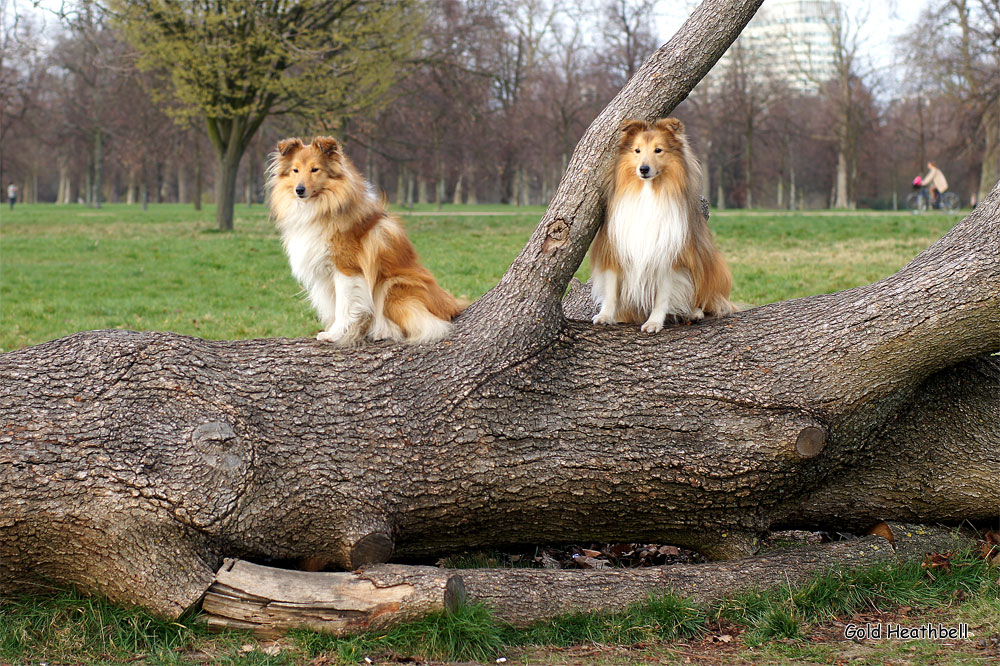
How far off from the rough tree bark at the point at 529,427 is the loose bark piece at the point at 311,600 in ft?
0.41

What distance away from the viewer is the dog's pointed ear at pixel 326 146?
508 cm

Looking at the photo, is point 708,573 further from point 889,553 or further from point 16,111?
point 16,111

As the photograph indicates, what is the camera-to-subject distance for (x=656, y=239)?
480cm

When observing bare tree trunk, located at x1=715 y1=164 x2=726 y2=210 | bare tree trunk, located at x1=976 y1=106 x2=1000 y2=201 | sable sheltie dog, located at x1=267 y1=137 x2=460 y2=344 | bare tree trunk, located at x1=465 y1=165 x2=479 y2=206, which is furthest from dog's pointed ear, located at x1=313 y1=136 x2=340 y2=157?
bare tree trunk, located at x1=715 y1=164 x2=726 y2=210

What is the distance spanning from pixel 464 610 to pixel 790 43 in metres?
56.4

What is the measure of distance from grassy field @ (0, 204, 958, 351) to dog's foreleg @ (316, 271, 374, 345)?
4.21 m

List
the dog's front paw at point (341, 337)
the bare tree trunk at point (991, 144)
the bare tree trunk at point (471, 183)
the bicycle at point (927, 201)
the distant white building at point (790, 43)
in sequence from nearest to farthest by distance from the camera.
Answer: the dog's front paw at point (341, 337)
the bare tree trunk at point (991, 144)
the bicycle at point (927, 201)
the bare tree trunk at point (471, 183)
the distant white building at point (790, 43)

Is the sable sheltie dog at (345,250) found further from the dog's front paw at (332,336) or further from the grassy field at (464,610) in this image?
the grassy field at (464,610)

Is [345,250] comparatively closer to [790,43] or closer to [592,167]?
[592,167]

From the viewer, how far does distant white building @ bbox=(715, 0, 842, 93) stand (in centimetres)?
5103

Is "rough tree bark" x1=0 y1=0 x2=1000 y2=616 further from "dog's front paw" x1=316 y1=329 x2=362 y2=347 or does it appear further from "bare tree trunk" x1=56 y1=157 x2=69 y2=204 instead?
"bare tree trunk" x1=56 y1=157 x2=69 y2=204

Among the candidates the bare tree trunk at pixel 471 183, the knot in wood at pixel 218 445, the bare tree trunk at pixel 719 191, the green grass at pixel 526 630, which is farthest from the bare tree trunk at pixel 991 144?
the knot in wood at pixel 218 445

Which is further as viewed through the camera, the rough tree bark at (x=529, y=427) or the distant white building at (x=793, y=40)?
the distant white building at (x=793, y=40)

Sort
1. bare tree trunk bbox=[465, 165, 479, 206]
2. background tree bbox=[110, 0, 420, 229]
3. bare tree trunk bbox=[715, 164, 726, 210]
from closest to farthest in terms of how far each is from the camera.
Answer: background tree bbox=[110, 0, 420, 229], bare tree trunk bbox=[465, 165, 479, 206], bare tree trunk bbox=[715, 164, 726, 210]
